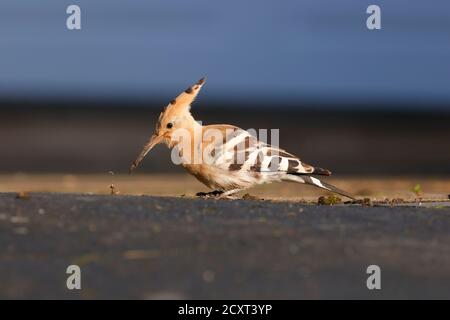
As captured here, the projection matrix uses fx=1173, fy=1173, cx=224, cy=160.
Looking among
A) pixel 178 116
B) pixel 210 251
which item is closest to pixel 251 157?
pixel 178 116

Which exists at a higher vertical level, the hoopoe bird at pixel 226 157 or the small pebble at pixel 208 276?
the hoopoe bird at pixel 226 157

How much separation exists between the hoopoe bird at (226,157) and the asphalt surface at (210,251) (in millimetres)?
2847

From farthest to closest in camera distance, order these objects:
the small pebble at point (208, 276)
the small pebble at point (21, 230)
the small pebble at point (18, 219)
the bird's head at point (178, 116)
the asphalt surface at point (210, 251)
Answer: the bird's head at point (178, 116) → the small pebble at point (18, 219) → the small pebble at point (21, 230) → the small pebble at point (208, 276) → the asphalt surface at point (210, 251)

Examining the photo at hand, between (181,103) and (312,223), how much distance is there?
4.46 meters

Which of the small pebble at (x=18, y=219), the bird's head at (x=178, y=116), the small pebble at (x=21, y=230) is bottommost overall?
the small pebble at (x=21, y=230)

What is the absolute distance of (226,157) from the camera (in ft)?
40.5

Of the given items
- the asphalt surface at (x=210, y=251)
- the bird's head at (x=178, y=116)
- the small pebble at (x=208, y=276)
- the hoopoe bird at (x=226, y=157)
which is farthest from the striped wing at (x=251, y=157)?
the small pebble at (x=208, y=276)

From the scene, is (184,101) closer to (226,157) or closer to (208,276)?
(226,157)

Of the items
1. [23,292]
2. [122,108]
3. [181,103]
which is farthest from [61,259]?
[122,108]

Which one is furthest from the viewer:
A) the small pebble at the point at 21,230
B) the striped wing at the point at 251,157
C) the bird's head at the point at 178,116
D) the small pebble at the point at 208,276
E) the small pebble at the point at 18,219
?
the bird's head at the point at 178,116

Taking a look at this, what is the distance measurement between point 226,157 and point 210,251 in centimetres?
478

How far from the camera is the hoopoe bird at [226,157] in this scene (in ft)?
40.7

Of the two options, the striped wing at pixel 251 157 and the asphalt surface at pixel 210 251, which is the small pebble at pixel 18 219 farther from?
the striped wing at pixel 251 157

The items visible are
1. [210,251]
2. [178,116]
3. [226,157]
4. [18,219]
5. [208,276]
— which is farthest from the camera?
[178,116]
